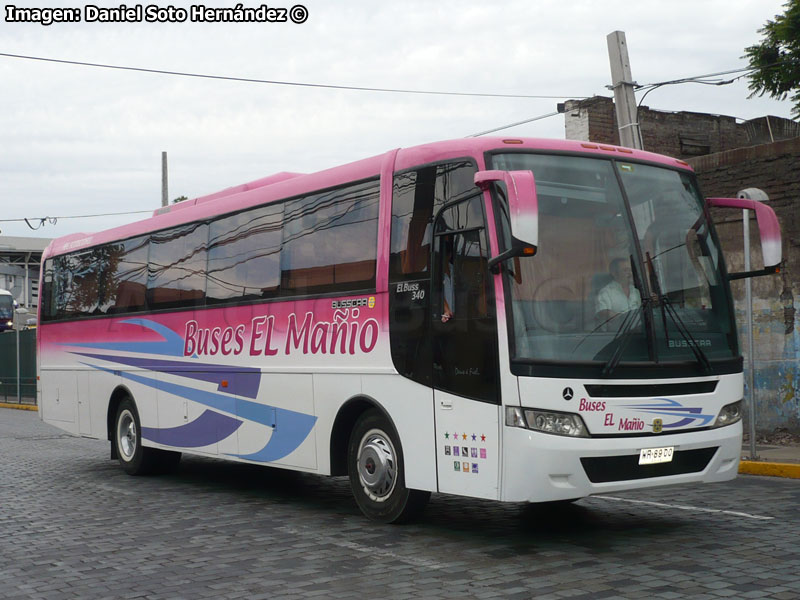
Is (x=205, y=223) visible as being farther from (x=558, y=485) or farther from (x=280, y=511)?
(x=558, y=485)

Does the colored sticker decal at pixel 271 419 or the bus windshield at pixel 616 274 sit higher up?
the bus windshield at pixel 616 274

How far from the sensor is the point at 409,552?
25.2 ft

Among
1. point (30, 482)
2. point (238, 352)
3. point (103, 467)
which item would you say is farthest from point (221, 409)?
point (103, 467)

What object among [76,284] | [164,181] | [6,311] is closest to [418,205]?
[76,284]

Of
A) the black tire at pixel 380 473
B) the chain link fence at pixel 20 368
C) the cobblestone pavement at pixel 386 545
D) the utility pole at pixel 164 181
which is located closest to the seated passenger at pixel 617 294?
the cobblestone pavement at pixel 386 545

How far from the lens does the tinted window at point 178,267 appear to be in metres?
12.0

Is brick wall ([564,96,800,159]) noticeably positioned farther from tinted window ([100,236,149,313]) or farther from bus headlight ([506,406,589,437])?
bus headlight ([506,406,589,437])

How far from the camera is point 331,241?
381 inches

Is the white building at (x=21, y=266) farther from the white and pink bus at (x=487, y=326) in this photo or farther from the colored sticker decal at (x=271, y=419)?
the white and pink bus at (x=487, y=326)

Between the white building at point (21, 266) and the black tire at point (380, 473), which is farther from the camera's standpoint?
the white building at point (21, 266)

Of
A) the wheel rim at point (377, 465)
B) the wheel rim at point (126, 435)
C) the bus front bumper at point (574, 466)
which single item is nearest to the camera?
the bus front bumper at point (574, 466)

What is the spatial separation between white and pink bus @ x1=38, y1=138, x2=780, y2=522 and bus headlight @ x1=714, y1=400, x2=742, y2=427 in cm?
2

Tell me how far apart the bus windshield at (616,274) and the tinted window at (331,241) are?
1.71m

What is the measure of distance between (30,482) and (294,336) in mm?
4812
